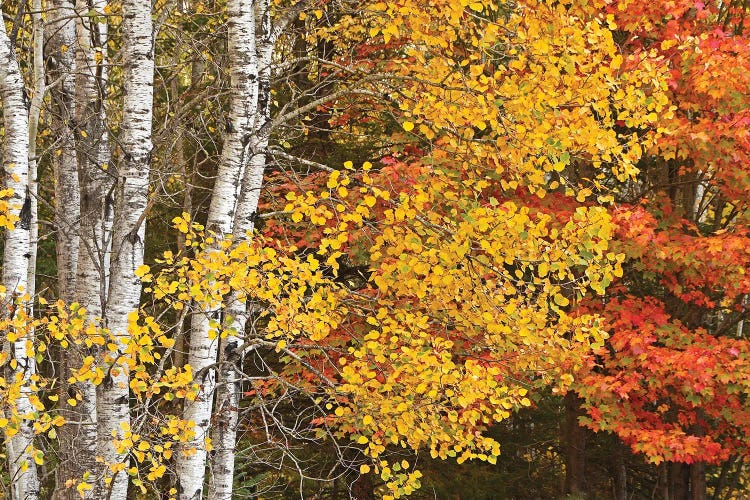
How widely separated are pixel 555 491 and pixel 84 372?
988 cm

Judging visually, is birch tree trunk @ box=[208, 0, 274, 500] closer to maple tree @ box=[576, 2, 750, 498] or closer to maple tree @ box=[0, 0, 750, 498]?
maple tree @ box=[0, 0, 750, 498]

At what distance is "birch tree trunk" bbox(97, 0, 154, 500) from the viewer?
4.70 metres

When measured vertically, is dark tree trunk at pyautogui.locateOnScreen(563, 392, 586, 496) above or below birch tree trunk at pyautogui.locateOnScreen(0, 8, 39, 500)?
below

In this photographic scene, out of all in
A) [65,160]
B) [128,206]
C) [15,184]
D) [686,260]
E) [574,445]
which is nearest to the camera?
[128,206]

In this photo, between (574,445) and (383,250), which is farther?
(574,445)

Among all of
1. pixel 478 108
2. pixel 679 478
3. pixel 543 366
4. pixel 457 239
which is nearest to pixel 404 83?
pixel 478 108

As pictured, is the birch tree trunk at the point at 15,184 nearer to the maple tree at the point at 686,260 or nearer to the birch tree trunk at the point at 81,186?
the birch tree trunk at the point at 81,186

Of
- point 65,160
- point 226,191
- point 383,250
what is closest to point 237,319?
point 226,191

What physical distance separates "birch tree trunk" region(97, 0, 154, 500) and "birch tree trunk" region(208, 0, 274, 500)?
2.89 ft

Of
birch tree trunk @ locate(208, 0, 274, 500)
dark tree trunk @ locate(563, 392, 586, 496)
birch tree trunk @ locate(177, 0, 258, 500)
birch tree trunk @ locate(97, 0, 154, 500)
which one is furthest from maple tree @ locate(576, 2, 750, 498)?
birch tree trunk @ locate(97, 0, 154, 500)

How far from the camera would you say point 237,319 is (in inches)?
229

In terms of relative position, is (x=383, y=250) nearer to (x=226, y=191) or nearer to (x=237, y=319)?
(x=237, y=319)

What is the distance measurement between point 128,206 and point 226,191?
899 millimetres

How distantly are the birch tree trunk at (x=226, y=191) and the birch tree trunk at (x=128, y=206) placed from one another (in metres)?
0.53
